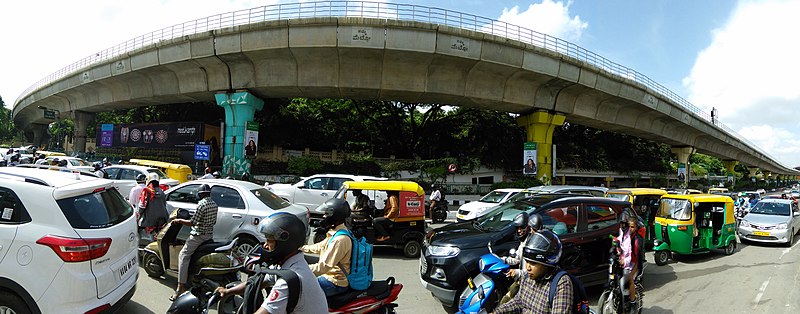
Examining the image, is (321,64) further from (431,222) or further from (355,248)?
(355,248)

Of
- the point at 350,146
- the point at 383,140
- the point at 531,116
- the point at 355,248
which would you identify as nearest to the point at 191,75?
the point at 350,146

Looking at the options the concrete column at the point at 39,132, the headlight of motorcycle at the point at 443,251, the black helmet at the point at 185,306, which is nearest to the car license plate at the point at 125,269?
the black helmet at the point at 185,306

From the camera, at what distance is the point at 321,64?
1794cm

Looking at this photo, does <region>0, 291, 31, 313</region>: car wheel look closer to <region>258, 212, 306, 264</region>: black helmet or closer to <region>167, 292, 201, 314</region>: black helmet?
<region>167, 292, 201, 314</region>: black helmet

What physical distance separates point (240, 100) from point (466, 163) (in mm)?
13254

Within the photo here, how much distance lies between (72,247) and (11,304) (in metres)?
0.59

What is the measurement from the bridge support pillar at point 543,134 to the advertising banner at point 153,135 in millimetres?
20604

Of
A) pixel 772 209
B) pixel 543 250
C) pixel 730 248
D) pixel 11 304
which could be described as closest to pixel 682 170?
pixel 772 209

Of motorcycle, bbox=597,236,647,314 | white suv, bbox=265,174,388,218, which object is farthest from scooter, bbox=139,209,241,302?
white suv, bbox=265,174,388,218

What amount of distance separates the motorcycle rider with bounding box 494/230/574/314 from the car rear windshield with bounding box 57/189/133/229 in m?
3.74

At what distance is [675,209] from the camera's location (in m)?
8.95

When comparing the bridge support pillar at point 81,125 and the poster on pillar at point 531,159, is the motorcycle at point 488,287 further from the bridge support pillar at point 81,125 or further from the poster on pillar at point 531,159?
the bridge support pillar at point 81,125

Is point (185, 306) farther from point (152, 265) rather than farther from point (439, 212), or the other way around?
point (439, 212)

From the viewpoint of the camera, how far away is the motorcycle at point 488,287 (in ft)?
12.6
